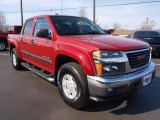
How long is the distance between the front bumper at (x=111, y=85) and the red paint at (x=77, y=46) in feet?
0.58

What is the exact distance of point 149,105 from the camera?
16.6 feet

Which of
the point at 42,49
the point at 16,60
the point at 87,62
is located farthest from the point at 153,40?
the point at 87,62

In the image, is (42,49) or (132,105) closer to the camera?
(132,105)

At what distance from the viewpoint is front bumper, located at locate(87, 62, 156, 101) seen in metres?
4.18

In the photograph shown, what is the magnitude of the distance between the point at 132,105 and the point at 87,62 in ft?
4.75

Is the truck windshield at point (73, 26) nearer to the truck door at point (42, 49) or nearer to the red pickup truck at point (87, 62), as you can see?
the red pickup truck at point (87, 62)

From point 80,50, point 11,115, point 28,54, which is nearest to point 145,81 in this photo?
point 80,50

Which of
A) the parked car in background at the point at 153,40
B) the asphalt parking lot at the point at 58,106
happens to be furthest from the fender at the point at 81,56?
the parked car in background at the point at 153,40

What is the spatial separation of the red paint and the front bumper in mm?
177

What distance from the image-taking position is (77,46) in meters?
4.63

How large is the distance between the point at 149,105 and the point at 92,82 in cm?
150

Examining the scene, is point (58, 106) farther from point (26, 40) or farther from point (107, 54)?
point (26, 40)

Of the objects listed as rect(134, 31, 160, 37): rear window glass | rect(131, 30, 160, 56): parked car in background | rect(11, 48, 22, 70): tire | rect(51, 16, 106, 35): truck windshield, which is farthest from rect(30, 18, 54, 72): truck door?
rect(134, 31, 160, 37): rear window glass

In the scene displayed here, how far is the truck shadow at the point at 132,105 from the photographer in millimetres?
4785
